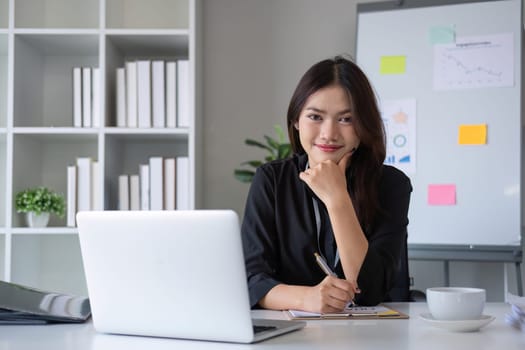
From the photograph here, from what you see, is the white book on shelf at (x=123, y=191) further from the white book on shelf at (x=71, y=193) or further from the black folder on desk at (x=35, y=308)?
the black folder on desk at (x=35, y=308)

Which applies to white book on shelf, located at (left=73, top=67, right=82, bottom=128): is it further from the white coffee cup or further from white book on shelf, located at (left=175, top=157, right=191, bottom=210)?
the white coffee cup

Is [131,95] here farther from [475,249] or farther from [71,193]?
[475,249]

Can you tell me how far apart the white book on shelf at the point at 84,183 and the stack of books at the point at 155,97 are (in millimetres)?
217

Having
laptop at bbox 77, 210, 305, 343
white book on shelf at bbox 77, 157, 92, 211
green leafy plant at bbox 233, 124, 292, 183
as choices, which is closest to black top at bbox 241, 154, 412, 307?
laptop at bbox 77, 210, 305, 343

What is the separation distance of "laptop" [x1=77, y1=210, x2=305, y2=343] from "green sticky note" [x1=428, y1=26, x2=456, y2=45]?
2.12 metres

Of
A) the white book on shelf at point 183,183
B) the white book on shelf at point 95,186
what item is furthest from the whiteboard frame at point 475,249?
the white book on shelf at point 95,186

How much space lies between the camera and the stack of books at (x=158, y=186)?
116 inches

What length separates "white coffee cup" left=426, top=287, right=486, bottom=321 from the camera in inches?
46.6

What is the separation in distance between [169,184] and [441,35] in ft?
4.22

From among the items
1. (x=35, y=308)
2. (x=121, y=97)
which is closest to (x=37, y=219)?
(x=121, y=97)

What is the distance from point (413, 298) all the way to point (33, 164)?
177 centimetres

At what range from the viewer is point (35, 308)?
128 centimetres

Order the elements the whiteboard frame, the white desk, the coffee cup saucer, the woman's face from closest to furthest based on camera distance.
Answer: the white desk → the coffee cup saucer → the woman's face → the whiteboard frame

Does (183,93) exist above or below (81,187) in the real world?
above
